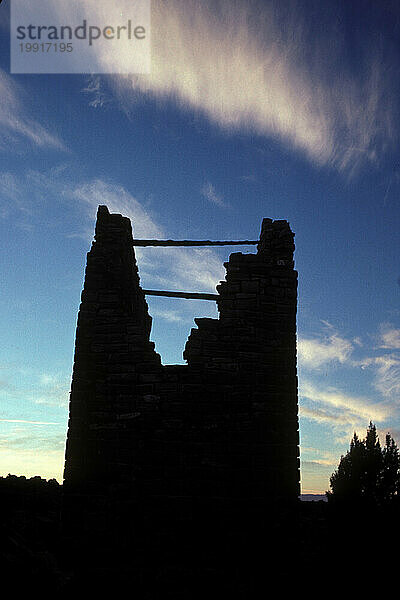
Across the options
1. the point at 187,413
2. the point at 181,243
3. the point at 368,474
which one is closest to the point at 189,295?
the point at 181,243

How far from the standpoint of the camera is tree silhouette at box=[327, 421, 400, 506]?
20.9 meters

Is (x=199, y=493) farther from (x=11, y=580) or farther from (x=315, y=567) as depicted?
(x=11, y=580)

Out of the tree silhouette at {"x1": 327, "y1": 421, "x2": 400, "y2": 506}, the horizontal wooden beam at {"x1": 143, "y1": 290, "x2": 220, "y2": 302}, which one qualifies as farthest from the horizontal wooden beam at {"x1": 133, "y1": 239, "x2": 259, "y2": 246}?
the tree silhouette at {"x1": 327, "y1": 421, "x2": 400, "y2": 506}

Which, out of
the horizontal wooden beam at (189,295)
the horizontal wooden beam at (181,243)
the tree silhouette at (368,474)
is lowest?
the tree silhouette at (368,474)

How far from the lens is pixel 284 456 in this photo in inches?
263

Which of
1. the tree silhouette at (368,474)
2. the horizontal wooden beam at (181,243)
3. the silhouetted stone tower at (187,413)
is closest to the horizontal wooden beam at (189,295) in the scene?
the horizontal wooden beam at (181,243)

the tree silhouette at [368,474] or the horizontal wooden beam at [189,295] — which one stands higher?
the horizontal wooden beam at [189,295]

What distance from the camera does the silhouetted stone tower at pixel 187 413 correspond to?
21.1 feet

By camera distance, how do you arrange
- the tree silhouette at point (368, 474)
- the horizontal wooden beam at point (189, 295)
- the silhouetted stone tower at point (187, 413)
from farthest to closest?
the tree silhouette at point (368, 474)
the horizontal wooden beam at point (189, 295)
the silhouetted stone tower at point (187, 413)

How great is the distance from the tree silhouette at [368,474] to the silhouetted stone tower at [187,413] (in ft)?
51.3

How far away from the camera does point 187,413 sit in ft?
22.2

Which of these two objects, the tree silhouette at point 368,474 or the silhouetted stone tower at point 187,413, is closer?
the silhouetted stone tower at point 187,413

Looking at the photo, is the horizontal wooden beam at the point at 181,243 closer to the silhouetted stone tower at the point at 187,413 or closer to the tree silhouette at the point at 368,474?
the silhouetted stone tower at the point at 187,413

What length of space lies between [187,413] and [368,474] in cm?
1859
